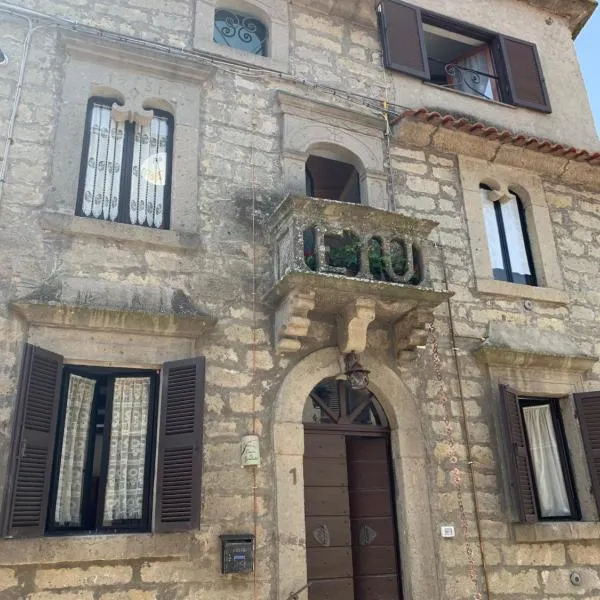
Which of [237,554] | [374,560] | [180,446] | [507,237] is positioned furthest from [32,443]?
[507,237]

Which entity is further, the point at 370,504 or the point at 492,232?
the point at 492,232

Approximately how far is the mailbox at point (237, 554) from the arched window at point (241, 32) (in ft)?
20.0

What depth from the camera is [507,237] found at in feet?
28.5

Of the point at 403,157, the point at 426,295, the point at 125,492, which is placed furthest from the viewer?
the point at 403,157

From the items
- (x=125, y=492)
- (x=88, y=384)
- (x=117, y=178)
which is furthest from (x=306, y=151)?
(x=125, y=492)

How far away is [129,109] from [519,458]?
5.89 m

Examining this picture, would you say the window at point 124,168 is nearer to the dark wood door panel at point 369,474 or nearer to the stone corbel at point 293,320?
the stone corbel at point 293,320

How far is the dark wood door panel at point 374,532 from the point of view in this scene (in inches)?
259

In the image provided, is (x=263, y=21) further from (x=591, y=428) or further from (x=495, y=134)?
(x=591, y=428)

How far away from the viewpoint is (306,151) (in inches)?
306

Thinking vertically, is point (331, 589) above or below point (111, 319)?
below

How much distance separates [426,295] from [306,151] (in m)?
2.46


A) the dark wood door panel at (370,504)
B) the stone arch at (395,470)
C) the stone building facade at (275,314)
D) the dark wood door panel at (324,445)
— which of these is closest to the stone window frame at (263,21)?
the stone building facade at (275,314)

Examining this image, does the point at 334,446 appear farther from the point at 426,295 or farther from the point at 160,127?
the point at 160,127
